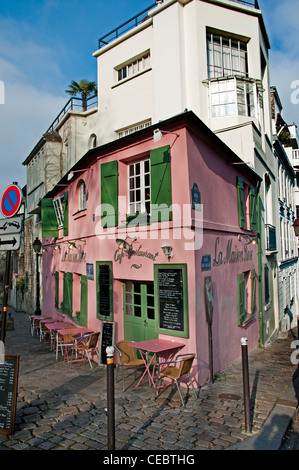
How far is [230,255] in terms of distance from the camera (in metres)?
8.65

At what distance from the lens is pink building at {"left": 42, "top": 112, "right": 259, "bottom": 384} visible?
656 cm

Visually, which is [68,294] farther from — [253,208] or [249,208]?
[253,208]

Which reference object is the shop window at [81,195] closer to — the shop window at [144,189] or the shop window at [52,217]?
the shop window at [52,217]

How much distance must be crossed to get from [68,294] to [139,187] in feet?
16.6

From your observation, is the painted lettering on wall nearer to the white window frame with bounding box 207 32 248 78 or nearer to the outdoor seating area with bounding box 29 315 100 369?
the outdoor seating area with bounding box 29 315 100 369

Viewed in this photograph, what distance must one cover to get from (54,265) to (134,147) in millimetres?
7331

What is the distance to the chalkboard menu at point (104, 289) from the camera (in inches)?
315

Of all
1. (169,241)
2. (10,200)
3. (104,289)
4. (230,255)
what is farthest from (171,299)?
→ (10,200)

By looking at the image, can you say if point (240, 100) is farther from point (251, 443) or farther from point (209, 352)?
point (251, 443)

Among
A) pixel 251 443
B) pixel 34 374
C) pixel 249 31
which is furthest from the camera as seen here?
pixel 249 31

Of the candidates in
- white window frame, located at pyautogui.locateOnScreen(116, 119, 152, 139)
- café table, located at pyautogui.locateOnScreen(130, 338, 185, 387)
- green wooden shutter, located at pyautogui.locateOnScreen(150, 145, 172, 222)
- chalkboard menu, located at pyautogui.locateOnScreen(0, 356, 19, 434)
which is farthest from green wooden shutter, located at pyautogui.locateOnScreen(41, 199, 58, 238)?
chalkboard menu, located at pyautogui.locateOnScreen(0, 356, 19, 434)

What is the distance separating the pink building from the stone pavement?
92 centimetres
